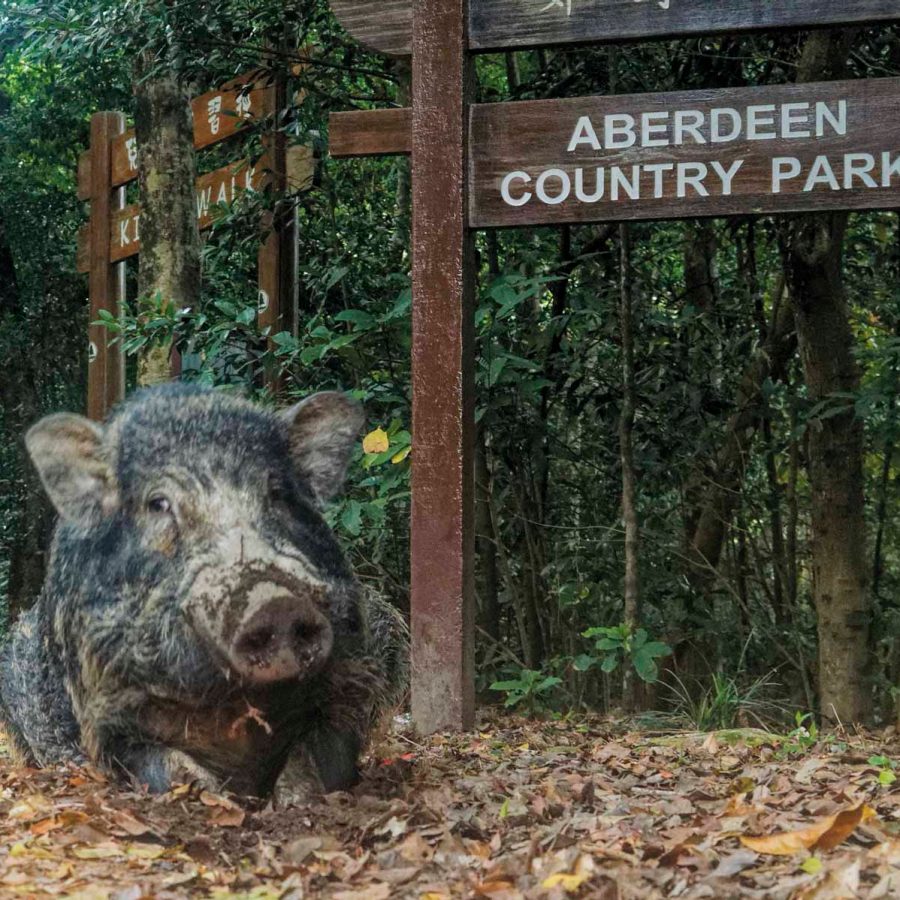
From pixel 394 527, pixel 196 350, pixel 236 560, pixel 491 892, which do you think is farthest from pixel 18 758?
pixel 394 527

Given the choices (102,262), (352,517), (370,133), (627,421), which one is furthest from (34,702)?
(102,262)

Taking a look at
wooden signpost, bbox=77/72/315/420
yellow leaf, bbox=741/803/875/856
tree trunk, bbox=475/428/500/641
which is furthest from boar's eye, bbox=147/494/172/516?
tree trunk, bbox=475/428/500/641

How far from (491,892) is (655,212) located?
2654mm

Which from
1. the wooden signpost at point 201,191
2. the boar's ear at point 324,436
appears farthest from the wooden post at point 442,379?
the wooden signpost at point 201,191

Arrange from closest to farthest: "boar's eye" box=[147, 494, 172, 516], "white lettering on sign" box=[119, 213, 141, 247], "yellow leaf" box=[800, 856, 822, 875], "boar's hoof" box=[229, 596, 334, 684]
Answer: "yellow leaf" box=[800, 856, 822, 875] < "boar's hoof" box=[229, 596, 334, 684] < "boar's eye" box=[147, 494, 172, 516] < "white lettering on sign" box=[119, 213, 141, 247]

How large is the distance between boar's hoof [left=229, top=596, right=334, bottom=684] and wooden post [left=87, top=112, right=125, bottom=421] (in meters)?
4.91

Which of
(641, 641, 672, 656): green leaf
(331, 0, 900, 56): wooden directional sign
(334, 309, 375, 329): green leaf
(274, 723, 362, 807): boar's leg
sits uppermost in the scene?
(331, 0, 900, 56): wooden directional sign

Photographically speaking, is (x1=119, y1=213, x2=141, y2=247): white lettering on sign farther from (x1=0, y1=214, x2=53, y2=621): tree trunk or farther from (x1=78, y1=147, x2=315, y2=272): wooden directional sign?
(x1=0, y1=214, x2=53, y2=621): tree trunk

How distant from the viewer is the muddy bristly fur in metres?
3.06

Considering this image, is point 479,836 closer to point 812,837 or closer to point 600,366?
point 812,837

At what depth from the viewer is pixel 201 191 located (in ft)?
23.0

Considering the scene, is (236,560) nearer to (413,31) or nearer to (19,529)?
(413,31)

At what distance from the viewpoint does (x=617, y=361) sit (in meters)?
7.43

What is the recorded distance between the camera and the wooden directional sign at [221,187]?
6.55m
